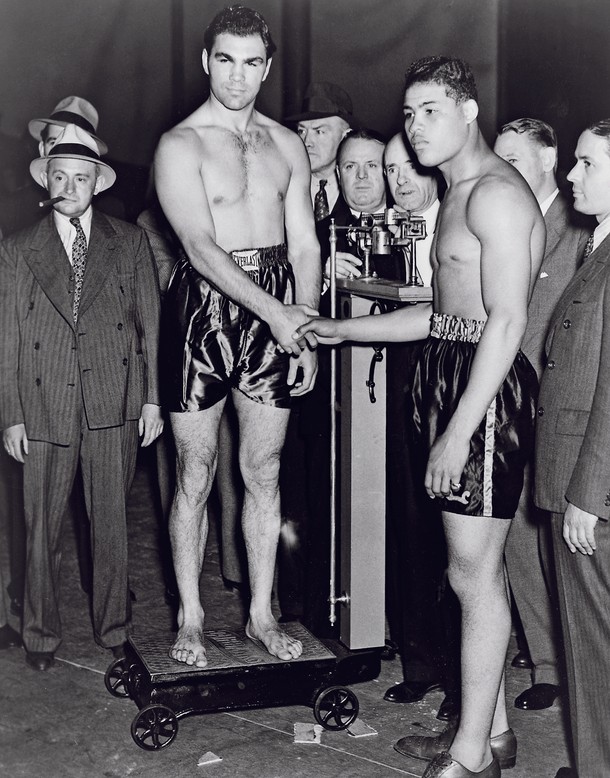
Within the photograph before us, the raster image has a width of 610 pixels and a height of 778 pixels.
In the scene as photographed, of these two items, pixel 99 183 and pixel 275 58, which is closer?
pixel 99 183

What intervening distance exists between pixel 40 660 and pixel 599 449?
7.76 feet

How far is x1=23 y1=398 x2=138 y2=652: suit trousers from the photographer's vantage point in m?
3.98

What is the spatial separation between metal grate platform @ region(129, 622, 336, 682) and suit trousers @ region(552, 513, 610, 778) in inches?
40.5

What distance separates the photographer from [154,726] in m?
3.34

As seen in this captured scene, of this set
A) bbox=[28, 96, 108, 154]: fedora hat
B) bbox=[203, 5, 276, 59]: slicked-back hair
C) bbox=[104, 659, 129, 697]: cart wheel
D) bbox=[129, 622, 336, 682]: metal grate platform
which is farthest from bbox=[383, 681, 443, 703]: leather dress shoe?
bbox=[28, 96, 108, 154]: fedora hat

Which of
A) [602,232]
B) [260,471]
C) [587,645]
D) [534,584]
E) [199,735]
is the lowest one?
[199,735]

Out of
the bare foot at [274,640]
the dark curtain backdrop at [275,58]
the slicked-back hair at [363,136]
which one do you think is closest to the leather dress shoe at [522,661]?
the bare foot at [274,640]

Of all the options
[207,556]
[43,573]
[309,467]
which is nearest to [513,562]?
[309,467]

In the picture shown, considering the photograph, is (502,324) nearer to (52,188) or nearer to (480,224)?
(480,224)

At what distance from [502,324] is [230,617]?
2370mm

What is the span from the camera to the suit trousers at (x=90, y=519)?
3.98 meters

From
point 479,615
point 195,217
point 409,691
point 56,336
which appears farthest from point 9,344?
point 479,615

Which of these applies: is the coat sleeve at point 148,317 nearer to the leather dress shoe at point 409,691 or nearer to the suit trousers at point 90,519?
the suit trousers at point 90,519

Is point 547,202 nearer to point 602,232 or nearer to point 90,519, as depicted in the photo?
point 602,232
